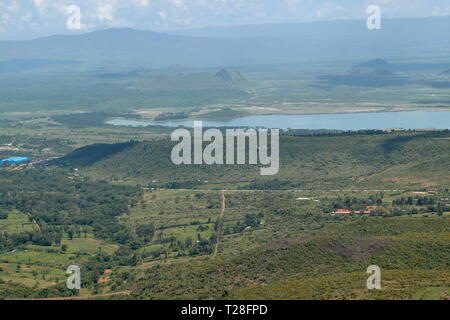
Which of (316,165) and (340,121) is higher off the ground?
(340,121)

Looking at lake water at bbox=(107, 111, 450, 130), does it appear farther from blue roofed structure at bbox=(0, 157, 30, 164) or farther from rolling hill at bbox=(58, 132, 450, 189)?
blue roofed structure at bbox=(0, 157, 30, 164)

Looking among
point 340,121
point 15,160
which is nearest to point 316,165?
point 15,160

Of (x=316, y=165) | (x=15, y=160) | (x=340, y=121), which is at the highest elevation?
(x=340, y=121)

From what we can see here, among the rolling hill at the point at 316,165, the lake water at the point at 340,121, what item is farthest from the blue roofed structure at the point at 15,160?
the lake water at the point at 340,121

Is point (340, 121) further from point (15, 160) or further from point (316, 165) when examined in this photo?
point (15, 160)
